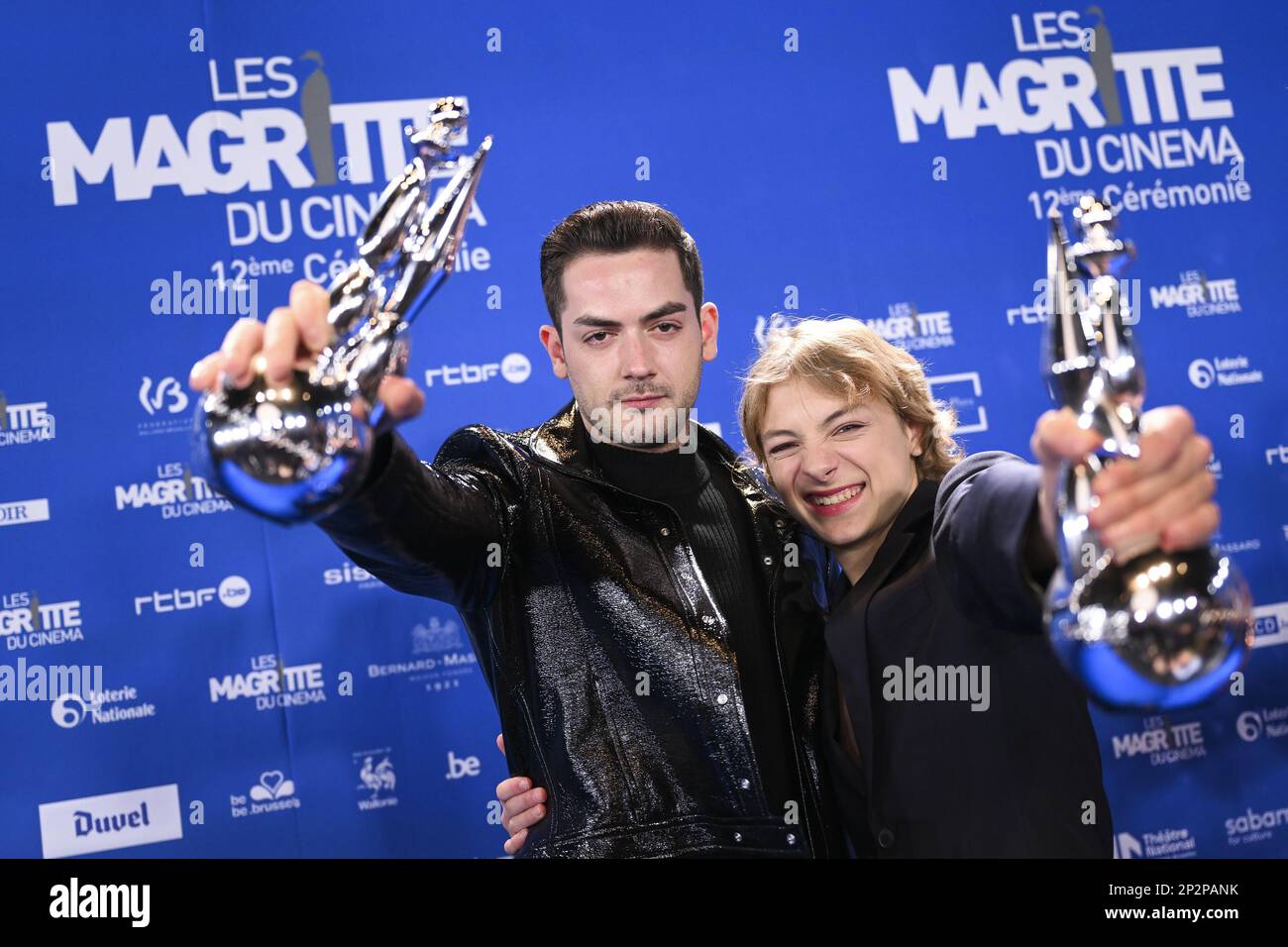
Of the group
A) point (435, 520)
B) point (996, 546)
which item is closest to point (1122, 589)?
point (996, 546)

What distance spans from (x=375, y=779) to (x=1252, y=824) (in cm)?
262

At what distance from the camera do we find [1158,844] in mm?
3566

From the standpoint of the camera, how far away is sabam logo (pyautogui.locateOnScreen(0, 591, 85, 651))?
304 centimetres

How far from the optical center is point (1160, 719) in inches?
142

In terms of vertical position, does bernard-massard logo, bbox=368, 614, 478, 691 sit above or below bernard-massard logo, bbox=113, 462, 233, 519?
below

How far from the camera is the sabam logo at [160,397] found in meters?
3.15

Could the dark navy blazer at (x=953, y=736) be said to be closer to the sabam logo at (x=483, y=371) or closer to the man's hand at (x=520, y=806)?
the man's hand at (x=520, y=806)

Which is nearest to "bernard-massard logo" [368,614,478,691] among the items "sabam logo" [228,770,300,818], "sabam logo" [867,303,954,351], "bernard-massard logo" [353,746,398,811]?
"bernard-massard logo" [353,746,398,811]

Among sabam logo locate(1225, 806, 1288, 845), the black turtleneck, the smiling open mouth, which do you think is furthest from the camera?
sabam logo locate(1225, 806, 1288, 845)

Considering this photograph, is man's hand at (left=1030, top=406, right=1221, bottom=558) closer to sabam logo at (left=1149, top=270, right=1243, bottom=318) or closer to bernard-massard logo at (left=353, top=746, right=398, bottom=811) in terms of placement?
bernard-massard logo at (left=353, top=746, right=398, bottom=811)

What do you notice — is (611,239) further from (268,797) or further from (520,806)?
(268,797)

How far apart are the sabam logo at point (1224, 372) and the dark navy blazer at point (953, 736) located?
2.29 m

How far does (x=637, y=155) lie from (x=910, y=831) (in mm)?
2289
